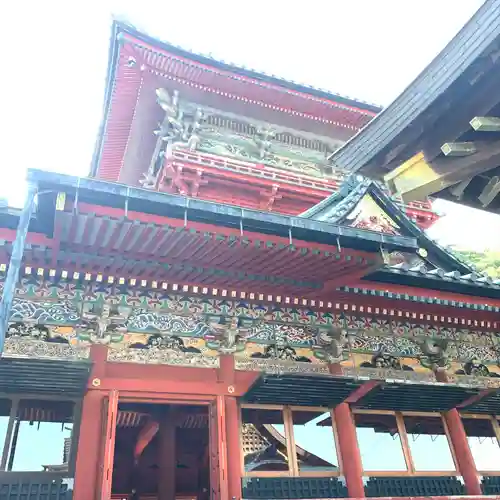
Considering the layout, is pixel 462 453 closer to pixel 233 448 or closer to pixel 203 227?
pixel 233 448

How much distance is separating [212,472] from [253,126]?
9900 mm

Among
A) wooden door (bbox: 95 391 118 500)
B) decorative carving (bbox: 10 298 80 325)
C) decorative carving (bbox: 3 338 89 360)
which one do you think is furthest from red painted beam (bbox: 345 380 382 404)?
decorative carving (bbox: 10 298 80 325)

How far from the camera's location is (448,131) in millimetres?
4211

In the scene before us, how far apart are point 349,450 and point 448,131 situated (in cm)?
530

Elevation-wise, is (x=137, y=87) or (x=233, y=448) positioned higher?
(x=137, y=87)

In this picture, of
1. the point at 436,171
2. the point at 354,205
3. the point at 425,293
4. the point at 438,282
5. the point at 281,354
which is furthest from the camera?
the point at 354,205

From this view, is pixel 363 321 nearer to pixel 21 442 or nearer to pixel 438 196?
pixel 438 196

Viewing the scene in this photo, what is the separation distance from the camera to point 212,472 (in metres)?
6.68

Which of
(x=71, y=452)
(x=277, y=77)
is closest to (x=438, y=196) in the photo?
(x=71, y=452)

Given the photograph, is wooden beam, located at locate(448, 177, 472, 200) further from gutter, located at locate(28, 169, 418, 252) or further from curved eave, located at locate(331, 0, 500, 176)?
gutter, located at locate(28, 169, 418, 252)

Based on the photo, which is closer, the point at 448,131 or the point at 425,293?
the point at 448,131

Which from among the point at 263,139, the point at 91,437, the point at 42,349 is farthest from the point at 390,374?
the point at 263,139

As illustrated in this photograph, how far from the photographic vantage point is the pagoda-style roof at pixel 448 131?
150 inches

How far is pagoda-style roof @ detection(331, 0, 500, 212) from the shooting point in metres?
3.82
